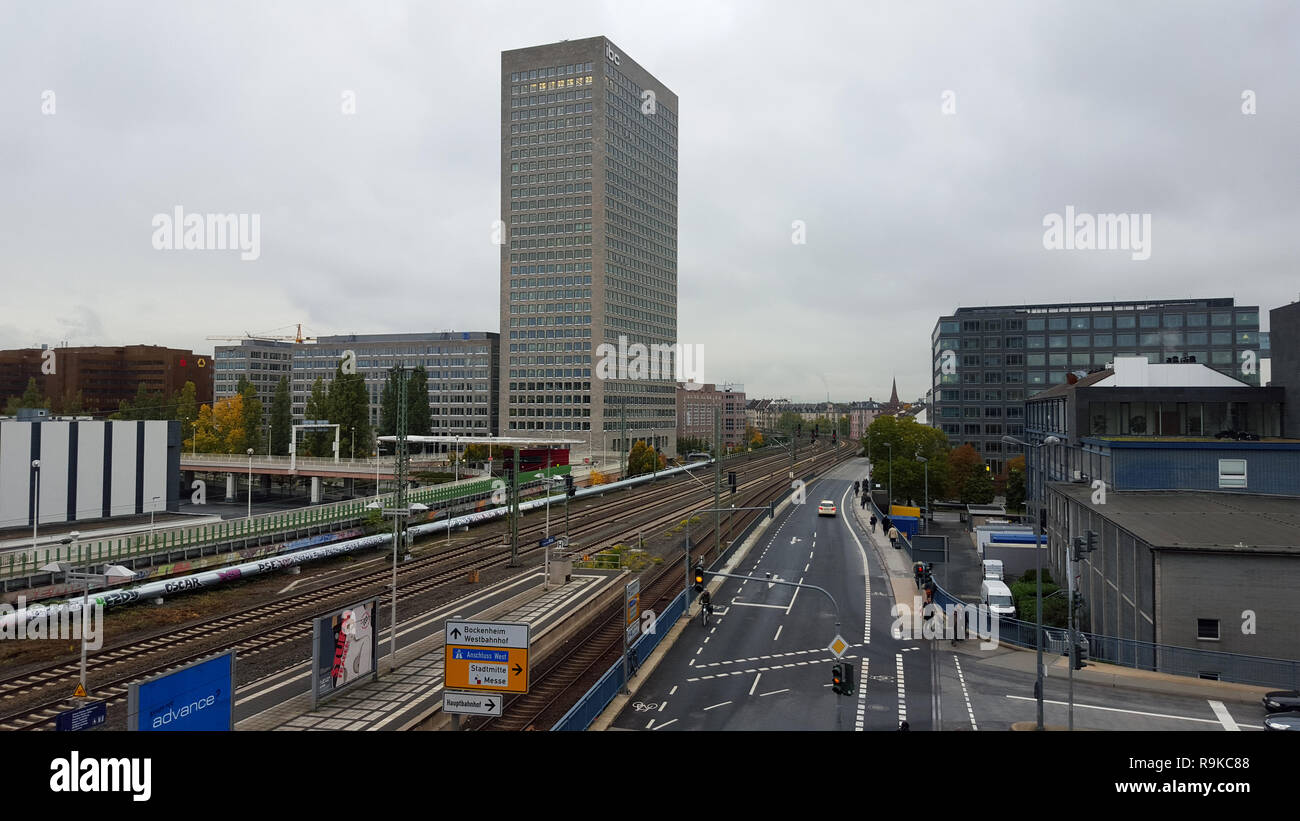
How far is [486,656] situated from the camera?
2156 centimetres

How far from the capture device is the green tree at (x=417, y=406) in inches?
4254

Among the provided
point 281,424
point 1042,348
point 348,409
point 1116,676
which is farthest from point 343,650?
point 1042,348

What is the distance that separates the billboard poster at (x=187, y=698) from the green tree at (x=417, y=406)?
93.3m

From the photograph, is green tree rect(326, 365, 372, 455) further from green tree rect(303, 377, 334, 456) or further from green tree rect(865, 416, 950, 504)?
green tree rect(865, 416, 950, 504)

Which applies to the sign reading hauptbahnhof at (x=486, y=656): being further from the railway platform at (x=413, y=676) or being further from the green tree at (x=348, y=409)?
the green tree at (x=348, y=409)

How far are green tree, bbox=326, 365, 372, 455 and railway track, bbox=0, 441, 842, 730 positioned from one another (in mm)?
43538

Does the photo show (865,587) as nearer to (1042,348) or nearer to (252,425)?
(1042,348)

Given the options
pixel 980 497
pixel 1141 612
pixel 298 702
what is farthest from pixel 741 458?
pixel 298 702

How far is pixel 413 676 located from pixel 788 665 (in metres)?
14.6

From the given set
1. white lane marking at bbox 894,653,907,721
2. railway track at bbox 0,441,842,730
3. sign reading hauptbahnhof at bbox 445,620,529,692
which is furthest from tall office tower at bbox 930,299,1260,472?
sign reading hauptbahnhof at bbox 445,620,529,692
